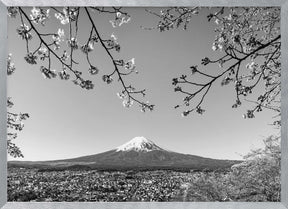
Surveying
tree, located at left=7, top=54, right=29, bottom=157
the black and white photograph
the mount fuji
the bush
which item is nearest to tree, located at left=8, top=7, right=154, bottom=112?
the black and white photograph

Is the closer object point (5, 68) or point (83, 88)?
point (5, 68)

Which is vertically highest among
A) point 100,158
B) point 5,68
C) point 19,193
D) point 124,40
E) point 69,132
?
point 124,40

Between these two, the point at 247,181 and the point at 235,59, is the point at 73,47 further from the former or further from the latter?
the point at 247,181

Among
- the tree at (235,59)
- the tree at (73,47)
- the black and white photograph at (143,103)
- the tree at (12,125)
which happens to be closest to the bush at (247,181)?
the black and white photograph at (143,103)

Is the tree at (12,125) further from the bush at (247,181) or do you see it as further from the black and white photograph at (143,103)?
the bush at (247,181)

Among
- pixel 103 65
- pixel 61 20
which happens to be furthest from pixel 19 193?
pixel 61 20

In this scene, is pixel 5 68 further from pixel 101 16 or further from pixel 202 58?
pixel 202 58

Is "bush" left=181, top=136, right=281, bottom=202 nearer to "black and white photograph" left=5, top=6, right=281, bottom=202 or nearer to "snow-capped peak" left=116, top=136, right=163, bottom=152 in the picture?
"black and white photograph" left=5, top=6, right=281, bottom=202
